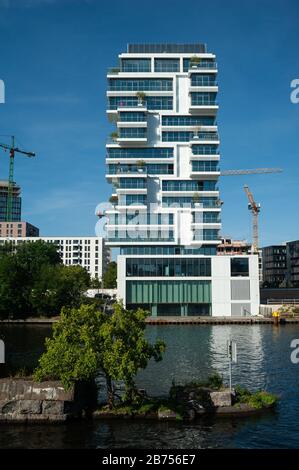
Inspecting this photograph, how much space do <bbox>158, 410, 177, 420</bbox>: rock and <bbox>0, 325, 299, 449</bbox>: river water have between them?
85 cm

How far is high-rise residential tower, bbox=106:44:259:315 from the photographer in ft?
371

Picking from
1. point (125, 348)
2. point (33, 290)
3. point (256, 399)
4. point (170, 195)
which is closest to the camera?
point (125, 348)

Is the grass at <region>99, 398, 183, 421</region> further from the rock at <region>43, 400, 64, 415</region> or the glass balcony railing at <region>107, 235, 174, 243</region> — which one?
the glass balcony railing at <region>107, 235, 174, 243</region>

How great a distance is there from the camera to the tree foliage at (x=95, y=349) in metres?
27.9

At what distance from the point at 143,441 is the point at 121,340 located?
5745 millimetres

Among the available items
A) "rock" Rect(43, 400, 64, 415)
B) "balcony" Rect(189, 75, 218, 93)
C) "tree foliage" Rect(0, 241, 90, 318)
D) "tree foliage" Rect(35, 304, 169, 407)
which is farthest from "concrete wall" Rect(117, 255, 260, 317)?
"rock" Rect(43, 400, 64, 415)

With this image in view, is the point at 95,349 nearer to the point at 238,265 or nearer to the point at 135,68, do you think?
the point at 238,265

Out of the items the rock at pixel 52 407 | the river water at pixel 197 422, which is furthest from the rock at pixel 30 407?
the river water at pixel 197 422

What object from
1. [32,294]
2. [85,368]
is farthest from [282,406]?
[32,294]

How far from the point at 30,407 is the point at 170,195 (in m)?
88.4

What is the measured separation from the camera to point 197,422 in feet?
93.5

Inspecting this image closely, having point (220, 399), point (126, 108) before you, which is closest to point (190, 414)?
point (220, 399)

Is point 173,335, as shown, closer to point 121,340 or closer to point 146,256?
point 146,256

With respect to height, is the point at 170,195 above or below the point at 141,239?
above
